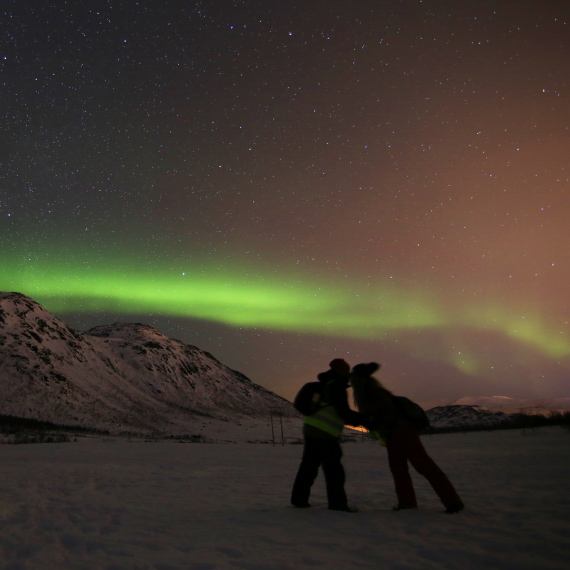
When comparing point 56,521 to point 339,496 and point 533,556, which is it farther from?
point 533,556

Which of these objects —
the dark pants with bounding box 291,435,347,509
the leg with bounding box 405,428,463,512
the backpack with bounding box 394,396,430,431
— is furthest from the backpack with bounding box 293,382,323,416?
the leg with bounding box 405,428,463,512

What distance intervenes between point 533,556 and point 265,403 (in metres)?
184

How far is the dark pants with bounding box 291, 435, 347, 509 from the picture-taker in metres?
7.14

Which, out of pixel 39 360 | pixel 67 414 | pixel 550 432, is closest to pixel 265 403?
pixel 39 360

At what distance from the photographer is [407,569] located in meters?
4.39

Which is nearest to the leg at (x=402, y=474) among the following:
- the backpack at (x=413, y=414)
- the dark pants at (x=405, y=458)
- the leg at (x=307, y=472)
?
the dark pants at (x=405, y=458)

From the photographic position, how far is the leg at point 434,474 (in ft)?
22.3

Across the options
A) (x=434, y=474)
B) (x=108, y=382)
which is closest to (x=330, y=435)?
(x=434, y=474)

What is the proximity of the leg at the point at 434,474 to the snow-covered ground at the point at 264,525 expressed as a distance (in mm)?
189

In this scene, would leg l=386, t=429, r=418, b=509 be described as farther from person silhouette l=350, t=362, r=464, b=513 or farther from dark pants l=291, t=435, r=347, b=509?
dark pants l=291, t=435, r=347, b=509

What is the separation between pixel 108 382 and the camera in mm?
134625

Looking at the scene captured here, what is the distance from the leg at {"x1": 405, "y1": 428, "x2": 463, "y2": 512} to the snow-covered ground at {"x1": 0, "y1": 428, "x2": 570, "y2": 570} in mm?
189

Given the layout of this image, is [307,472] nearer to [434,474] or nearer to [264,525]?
[264,525]

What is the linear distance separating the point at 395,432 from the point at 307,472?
1.27 m
